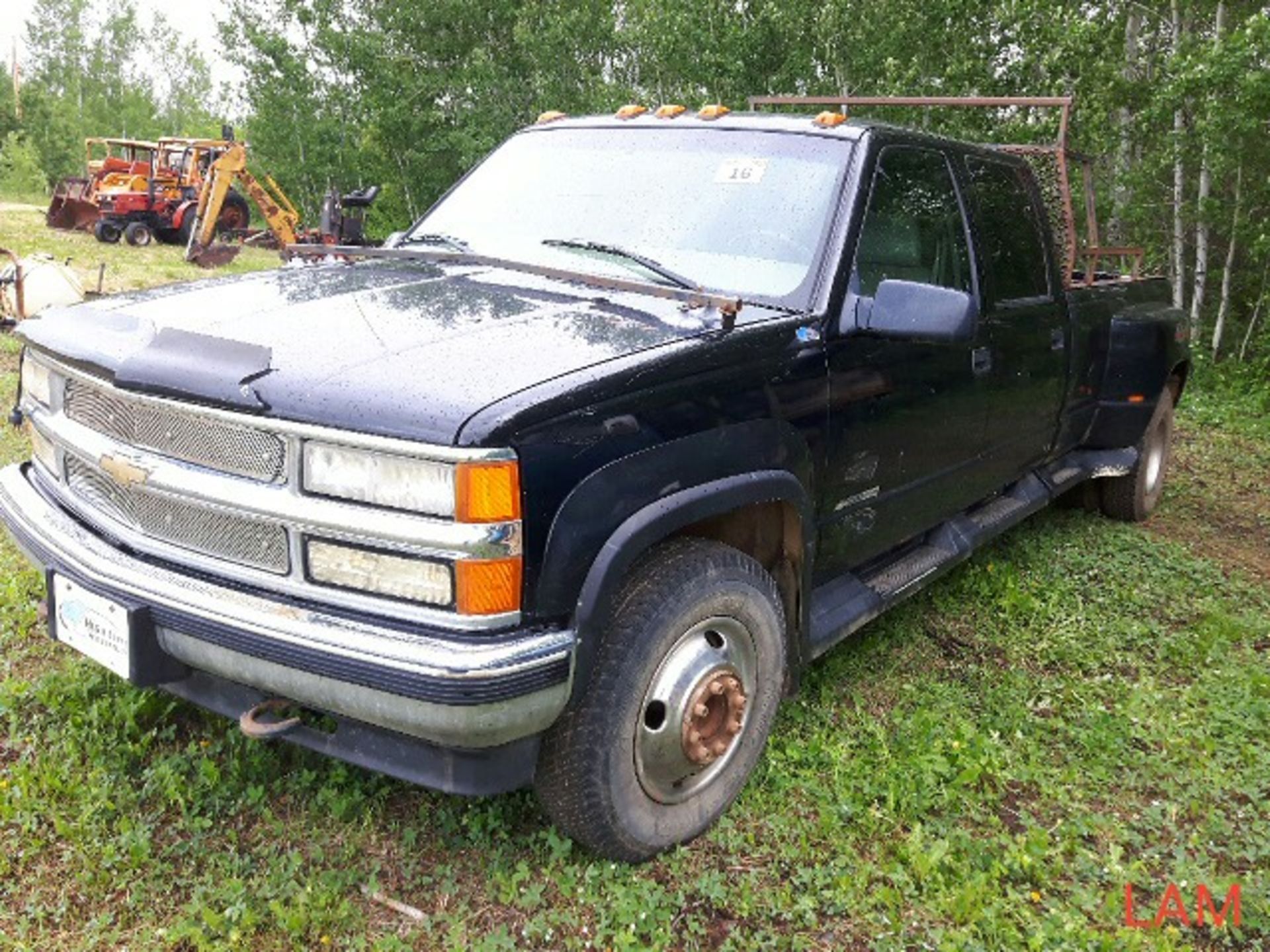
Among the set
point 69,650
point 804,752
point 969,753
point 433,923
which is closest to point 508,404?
point 433,923

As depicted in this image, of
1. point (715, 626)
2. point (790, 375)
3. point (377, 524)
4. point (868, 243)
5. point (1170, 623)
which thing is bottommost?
point (1170, 623)

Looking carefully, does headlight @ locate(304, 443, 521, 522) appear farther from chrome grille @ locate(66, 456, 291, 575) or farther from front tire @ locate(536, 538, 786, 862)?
front tire @ locate(536, 538, 786, 862)

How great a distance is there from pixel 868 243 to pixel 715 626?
137 cm

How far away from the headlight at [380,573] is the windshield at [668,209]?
4.33 feet

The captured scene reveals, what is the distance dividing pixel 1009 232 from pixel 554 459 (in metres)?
2.86

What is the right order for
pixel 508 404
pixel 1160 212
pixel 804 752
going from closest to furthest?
pixel 508 404 < pixel 804 752 < pixel 1160 212

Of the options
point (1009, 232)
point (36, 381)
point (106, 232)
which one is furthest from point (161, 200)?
point (1009, 232)

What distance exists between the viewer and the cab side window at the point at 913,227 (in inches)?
132

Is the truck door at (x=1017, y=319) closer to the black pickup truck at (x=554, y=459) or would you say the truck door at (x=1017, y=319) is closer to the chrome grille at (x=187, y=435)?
the black pickup truck at (x=554, y=459)

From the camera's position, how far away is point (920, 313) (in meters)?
2.98

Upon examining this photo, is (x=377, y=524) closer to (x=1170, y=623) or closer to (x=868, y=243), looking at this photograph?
(x=868, y=243)

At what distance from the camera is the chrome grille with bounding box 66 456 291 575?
235cm

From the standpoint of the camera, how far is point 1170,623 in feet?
Answer: 15.1

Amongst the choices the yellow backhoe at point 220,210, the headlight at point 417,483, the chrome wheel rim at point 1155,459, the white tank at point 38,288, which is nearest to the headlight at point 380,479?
the headlight at point 417,483
